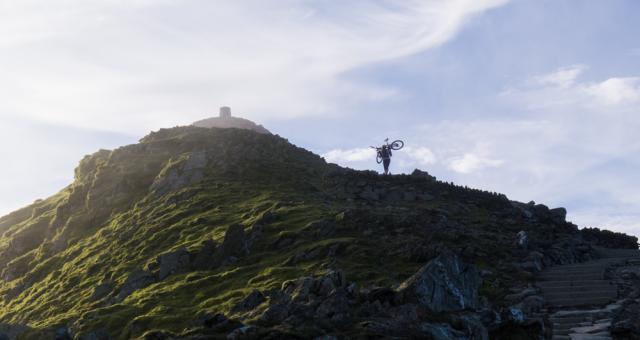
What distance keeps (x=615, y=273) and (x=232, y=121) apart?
109341 millimetres

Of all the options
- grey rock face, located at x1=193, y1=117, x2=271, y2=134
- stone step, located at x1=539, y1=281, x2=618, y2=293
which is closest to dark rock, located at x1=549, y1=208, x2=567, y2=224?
stone step, located at x1=539, y1=281, x2=618, y2=293

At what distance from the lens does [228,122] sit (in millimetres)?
150000

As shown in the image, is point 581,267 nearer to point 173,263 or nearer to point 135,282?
point 173,263

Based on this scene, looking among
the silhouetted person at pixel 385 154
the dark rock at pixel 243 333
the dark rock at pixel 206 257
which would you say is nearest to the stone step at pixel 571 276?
the dark rock at pixel 206 257

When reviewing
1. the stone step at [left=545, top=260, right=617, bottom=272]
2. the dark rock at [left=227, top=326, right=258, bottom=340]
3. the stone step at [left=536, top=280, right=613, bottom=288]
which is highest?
the stone step at [left=545, top=260, right=617, bottom=272]

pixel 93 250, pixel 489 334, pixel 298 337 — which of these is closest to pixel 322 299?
pixel 298 337

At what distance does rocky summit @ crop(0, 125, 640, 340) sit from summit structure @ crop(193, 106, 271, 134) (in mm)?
28027

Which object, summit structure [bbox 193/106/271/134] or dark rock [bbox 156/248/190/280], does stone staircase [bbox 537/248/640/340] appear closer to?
dark rock [bbox 156/248/190/280]

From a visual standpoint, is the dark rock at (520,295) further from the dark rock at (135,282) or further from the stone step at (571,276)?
the dark rock at (135,282)

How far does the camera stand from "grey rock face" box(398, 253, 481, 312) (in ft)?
108

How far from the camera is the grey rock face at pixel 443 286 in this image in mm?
33062

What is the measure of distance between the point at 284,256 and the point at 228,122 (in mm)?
95281

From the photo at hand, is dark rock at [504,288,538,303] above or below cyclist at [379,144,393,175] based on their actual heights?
below

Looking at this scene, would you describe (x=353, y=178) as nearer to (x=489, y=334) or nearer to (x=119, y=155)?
(x=119, y=155)
